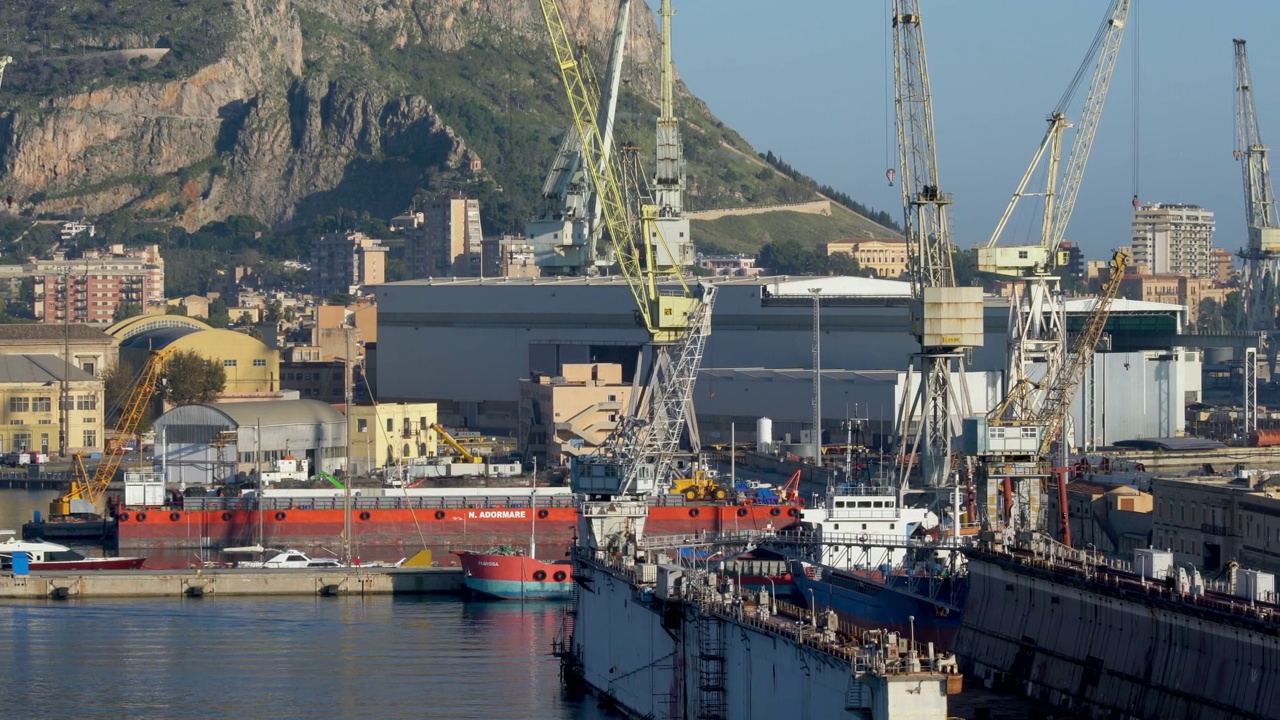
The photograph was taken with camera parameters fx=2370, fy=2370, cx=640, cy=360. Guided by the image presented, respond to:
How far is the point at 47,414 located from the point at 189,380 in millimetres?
7235

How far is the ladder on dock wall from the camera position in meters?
38.0

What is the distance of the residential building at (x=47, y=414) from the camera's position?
105375 mm

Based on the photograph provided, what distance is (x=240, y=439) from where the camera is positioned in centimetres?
8438

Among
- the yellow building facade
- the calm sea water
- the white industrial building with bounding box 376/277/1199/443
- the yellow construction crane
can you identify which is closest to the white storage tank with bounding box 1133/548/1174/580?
the calm sea water

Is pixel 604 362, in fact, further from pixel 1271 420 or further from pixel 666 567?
pixel 666 567

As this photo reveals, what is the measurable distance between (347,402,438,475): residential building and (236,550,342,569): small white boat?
25979mm

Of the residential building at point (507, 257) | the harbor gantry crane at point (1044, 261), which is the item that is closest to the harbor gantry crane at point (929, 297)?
the harbor gantry crane at point (1044, 261)

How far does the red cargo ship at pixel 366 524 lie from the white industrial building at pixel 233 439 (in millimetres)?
9775

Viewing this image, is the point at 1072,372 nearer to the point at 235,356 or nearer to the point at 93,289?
the point at 235,356

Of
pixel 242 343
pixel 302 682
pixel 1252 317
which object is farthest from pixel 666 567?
pixel 1252 317

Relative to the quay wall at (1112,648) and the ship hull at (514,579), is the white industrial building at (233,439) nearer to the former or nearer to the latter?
the ship hull at (514,579)

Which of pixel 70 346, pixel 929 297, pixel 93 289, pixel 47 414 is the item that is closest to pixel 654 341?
pixel 929 297

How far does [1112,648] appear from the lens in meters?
38.2

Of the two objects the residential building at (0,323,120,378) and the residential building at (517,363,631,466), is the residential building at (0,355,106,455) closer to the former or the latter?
the residential building at (0,323,120,378)
